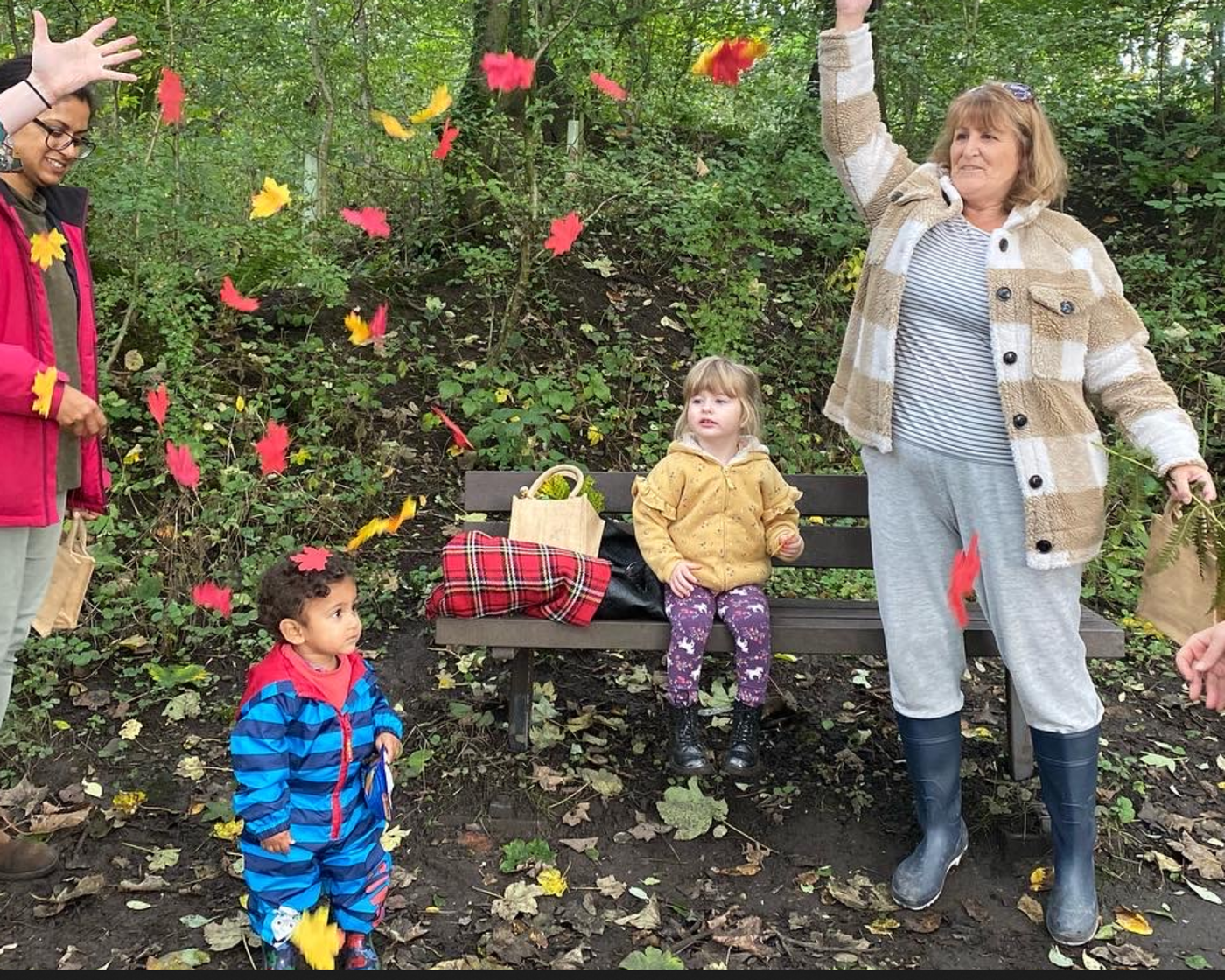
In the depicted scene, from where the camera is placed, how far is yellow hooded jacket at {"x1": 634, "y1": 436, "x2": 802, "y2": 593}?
12.2ft

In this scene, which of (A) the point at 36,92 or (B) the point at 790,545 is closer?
(A) the point at 36,92

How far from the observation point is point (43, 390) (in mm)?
2820

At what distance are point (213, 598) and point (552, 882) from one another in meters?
2.12

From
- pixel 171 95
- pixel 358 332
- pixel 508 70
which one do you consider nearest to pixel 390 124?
pixel 508 70

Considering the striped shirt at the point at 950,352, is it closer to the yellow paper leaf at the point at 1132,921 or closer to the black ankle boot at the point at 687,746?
the black ankle boot at the point at 687,746

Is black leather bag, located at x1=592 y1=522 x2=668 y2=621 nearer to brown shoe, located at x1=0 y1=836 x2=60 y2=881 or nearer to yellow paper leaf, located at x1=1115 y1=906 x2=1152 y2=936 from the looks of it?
yellow paper leaf, located at x1=1115 y1=906 x2=1152 y2=936

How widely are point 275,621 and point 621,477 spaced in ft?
6.21

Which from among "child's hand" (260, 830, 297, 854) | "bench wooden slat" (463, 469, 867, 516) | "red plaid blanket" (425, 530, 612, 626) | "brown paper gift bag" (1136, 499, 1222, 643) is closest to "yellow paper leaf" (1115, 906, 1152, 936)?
"brown paper gift bag" (1136, 499, 1222, 643)

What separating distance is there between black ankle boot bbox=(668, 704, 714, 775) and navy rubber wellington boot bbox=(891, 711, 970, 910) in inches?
25.3

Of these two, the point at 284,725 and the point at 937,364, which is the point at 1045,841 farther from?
the point at 284,725

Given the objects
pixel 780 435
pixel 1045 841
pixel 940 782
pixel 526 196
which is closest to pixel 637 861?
pixel 940 782

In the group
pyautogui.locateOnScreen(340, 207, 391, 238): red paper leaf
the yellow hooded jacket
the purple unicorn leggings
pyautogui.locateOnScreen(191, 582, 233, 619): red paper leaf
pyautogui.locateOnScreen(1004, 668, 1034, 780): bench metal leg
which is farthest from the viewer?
pyautogui.locateOnScreen(340, 207, 391, 238): red paper leaf

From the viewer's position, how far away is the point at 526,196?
5973 millimetres

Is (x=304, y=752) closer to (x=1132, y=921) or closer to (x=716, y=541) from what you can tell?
(x=716, y=541)
